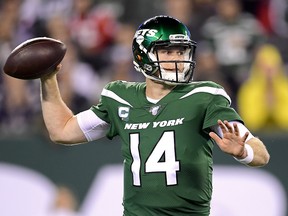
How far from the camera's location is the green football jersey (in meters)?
4.05

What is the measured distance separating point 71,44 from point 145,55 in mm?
4271

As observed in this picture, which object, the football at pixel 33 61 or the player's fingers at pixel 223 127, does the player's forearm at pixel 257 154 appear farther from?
the football at pixel 33 61

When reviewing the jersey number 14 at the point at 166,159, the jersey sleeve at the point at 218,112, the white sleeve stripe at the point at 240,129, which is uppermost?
the jersey sleeve at the point at 218,112

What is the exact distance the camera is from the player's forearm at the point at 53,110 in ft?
14.8

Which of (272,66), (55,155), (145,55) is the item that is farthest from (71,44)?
(145,55)

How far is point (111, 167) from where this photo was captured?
7180mm

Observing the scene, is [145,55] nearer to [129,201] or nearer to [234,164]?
[129,201]

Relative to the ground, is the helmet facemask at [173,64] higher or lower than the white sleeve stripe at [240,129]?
higher

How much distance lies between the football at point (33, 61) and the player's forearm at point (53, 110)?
0.08m

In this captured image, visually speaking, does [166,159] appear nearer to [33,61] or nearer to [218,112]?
[218,112]

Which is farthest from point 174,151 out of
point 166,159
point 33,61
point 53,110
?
point 33,61

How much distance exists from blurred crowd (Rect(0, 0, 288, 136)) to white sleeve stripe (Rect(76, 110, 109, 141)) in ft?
8.91

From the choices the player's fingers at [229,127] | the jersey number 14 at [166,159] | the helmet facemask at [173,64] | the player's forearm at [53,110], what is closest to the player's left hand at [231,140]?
the player's fingers at [229,127]

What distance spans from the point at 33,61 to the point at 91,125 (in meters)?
0.47
